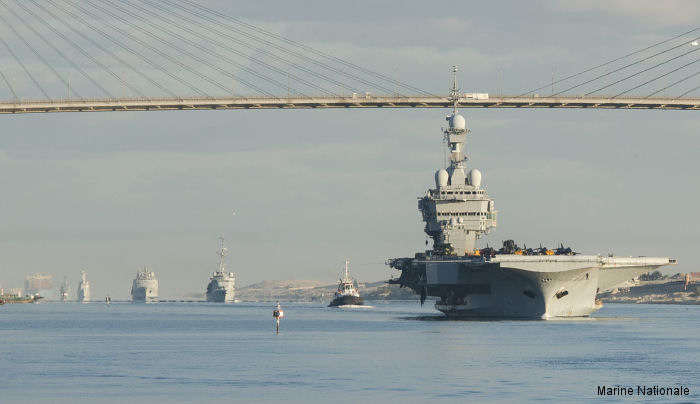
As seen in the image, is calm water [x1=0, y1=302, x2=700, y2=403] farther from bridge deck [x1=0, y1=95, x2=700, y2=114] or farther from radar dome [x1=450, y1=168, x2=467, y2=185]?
radar dome [x1=450, y1=168, x2=467, y2=185]

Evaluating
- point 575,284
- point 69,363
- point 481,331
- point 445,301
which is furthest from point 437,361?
point 445,301

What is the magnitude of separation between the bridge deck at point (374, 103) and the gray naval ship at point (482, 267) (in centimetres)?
374

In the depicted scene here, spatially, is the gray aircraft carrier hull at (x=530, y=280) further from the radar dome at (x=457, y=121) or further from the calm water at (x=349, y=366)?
the radar dome at (x=457, y=121)

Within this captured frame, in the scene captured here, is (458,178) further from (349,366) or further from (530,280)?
(349,366)

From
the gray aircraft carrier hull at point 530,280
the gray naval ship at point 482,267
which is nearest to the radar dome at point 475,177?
the gray naval ship at point 482,267

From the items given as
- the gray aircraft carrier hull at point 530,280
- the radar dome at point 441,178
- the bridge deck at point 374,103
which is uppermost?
the bridge deck at point 374,103

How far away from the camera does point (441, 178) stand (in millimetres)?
99688

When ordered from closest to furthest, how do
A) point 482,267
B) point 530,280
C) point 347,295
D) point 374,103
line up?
point 530,280, point 482,267, point 374,103, point 347,295

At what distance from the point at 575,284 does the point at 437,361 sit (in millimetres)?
34918

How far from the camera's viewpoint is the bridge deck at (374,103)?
85.3 metres

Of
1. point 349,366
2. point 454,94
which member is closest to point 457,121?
point 454,94

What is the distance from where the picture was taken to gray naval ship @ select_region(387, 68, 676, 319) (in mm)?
78125

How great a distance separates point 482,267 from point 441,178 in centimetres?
1976

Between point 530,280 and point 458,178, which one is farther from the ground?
point 458,178
